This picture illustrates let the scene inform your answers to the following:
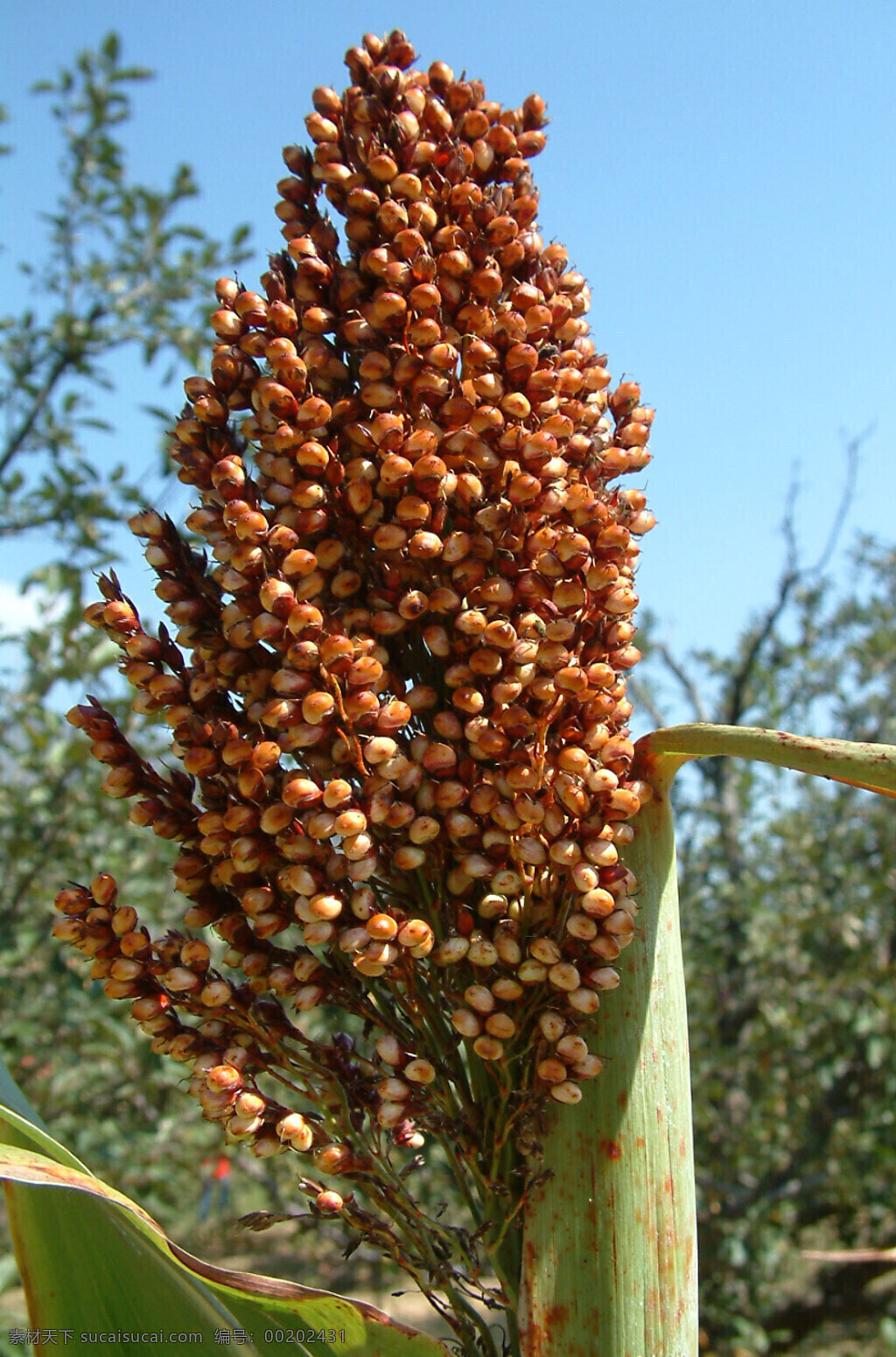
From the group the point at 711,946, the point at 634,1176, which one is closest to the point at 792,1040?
the point at 711,946

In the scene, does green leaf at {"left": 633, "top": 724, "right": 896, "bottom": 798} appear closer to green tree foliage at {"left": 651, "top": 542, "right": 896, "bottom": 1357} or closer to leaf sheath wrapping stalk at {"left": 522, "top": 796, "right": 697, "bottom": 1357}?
leaf sheath wrapping stalk at {"left": 522, "top": 796, "right": 697, "bottom": 1357}

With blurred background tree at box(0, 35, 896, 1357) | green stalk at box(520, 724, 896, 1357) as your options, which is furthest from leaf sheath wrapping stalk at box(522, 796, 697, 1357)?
Result: blurred background tree at box(0, 35, 896, 1357)

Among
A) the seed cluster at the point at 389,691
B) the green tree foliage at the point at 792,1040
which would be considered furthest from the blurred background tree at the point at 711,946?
the seed cluster at the point at 389,691

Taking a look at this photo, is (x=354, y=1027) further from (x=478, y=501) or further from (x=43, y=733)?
(x=478, y=501)

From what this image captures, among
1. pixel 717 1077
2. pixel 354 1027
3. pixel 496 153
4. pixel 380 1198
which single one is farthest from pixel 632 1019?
pixel 717 1077

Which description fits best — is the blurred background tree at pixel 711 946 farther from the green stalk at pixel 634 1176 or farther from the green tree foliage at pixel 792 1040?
the green stalk at pixel 634 1176

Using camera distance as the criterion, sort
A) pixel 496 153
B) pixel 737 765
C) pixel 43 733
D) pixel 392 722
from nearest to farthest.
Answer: pixel 392 722 → pixel 496 153 → pixel 43 733 → pixel 737 765

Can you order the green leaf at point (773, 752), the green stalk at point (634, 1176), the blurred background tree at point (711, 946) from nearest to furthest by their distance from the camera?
the green leaf at point (773, 752), the green stalk at point (634, 1176), the blurred background tree at point (711, 946)
